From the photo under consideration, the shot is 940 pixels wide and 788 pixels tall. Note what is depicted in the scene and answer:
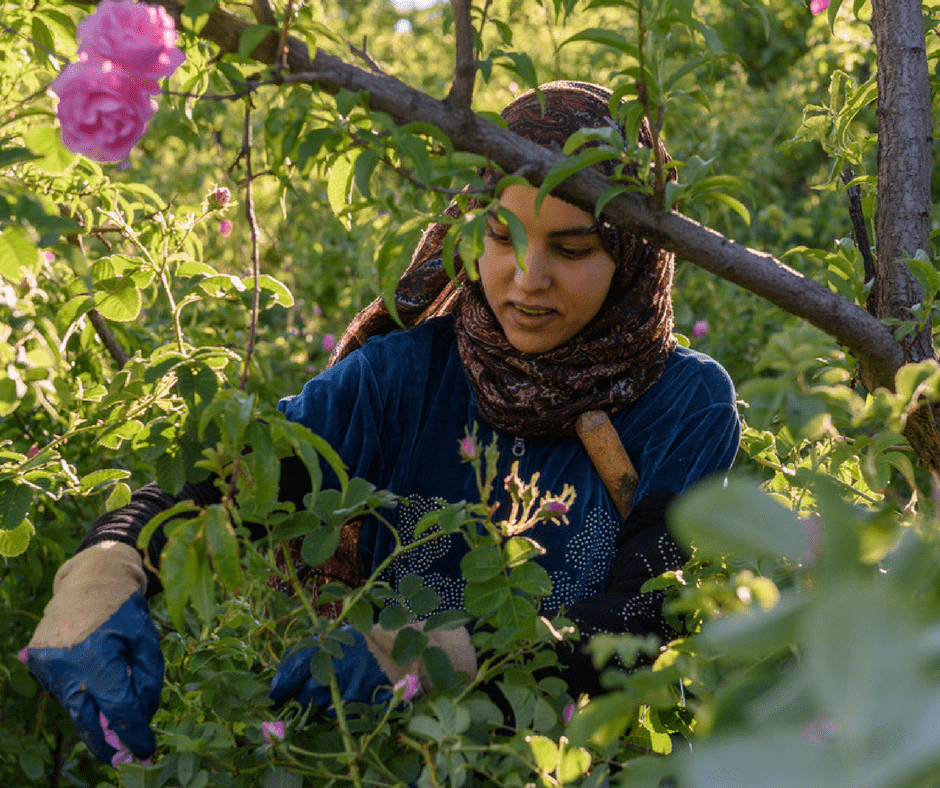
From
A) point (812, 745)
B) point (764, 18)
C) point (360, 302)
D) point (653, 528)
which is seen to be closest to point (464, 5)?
point (764, 18)

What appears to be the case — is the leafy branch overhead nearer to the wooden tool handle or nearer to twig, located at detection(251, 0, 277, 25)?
twig, located at detection(251, 0, 277, 25)

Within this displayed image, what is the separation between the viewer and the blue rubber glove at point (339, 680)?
3.66 feet

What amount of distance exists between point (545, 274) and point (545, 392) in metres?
0.24

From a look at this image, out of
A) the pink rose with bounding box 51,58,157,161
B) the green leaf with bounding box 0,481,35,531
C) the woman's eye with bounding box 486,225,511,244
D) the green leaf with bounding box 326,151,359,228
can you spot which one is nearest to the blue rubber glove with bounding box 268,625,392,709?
the green leaf with bounding box 0,481,35,531

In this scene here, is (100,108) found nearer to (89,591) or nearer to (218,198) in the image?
(89,591)

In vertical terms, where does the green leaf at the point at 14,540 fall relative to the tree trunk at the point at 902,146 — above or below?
below

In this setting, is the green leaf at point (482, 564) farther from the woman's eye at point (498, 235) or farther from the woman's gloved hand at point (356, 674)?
the woman's eye at point (498, 235)

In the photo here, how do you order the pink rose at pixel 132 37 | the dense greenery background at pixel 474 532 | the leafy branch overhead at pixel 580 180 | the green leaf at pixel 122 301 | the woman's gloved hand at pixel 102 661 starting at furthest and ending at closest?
the green leaf at pixel 122 301, the woman's gloved hand at pixel 102 661, the leafy branch overhead at pixel 580 180, the pink rose at pixel 132 37, the dense greenery background at pixel 474 532

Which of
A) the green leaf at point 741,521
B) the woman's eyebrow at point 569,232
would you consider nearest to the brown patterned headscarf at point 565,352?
the woman's eyebrow at point 569,232

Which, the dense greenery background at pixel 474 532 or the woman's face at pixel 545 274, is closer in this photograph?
the dense greenery background at pixel 474 532

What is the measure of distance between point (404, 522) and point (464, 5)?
105 cm

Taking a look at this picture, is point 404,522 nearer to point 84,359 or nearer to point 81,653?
point 81,653

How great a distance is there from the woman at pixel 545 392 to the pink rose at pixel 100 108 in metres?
0.69

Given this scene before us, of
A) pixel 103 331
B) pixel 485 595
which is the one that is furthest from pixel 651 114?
pixel 103 331
